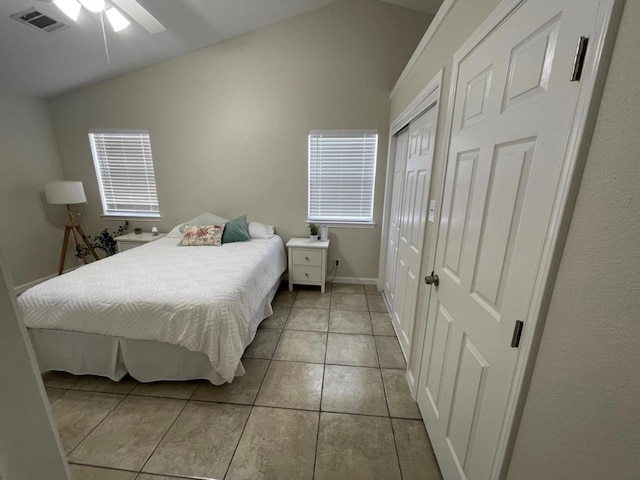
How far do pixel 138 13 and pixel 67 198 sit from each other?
2384 mm

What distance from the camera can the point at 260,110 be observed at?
3.05 metres

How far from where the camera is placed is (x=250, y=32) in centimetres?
288

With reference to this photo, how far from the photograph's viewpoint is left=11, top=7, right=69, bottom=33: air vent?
6.32 ft

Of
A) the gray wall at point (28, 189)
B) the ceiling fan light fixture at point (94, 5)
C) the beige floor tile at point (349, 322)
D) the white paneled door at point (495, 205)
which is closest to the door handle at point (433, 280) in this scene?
the white paneled door at point (495, 205)

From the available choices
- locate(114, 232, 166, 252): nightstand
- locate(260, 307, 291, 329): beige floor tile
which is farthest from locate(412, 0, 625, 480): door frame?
locate(114, 232, 166, 252): nightstand

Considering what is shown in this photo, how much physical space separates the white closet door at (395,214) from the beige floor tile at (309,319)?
0.74 m

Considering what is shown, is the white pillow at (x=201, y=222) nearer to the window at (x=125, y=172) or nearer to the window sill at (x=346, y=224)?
the window at (x=125, y=172)

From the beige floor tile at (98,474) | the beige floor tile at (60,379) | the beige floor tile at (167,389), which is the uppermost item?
the beige floor tile at (60,379)

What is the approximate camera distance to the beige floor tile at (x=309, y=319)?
2.44 m

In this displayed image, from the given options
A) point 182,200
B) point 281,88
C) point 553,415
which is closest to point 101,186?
point 182,200

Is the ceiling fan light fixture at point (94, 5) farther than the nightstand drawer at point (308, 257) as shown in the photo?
No

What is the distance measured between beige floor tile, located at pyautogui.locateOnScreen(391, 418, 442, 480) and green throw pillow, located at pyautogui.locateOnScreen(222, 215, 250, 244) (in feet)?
7.83

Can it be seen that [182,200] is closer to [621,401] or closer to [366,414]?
[366,414]

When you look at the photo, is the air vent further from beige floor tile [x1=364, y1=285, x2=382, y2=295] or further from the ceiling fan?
beige floor tile [x1=364, y1=285, x2=382, y2=295]
